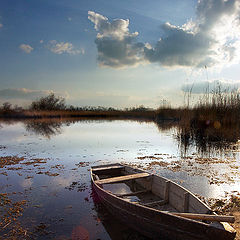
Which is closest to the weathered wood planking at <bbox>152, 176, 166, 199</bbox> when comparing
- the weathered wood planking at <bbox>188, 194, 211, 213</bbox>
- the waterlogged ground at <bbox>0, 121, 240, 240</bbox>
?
the weathered wood planking at <bbox>188, 194, 211, 213</bbox>

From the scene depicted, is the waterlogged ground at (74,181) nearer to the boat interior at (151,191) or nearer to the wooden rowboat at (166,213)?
the wooden rowboat at (166,213)

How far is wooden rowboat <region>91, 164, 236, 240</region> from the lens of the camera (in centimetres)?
265

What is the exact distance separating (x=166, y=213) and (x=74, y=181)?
3.83 metres

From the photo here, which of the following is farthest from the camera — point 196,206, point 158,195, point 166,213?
point 158,195

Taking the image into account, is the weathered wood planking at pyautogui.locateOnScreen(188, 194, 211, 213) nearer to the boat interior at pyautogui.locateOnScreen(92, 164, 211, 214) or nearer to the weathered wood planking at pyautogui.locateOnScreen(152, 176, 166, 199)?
the boat interior at pyautogui.locateOnScreen(92, 164, 211, 214)

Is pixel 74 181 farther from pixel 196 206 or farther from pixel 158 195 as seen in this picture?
pixel 196 206

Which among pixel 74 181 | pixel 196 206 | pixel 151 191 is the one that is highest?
pixel 196 206

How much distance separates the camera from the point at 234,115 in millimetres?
13914

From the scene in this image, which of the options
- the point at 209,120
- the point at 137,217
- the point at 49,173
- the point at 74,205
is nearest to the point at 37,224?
the point at 74,205

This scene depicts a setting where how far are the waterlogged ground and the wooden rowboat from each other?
337 millimetres

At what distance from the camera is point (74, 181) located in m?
6.13

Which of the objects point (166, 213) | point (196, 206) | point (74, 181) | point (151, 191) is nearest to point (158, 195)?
point (151, 191)

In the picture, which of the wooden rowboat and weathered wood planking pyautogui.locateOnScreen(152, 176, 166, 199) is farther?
weathered wood planking pyautogui.locateOnScreen(152, 176, 166, 199)

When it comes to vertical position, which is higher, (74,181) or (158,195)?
(158,195)
